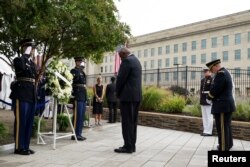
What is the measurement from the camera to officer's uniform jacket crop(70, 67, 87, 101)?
427 inches

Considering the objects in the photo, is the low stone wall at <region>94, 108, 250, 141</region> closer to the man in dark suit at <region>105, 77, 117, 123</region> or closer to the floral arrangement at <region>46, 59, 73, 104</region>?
the man in dark suit at <region>105, 77, 117, 123</region>

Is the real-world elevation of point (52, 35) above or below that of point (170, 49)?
below

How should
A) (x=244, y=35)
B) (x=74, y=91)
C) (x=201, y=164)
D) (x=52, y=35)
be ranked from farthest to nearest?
1. (x=244, y=35)
2. (x=52, y=35)
3. (x=74, y=91)
4. (x=201, y=164)

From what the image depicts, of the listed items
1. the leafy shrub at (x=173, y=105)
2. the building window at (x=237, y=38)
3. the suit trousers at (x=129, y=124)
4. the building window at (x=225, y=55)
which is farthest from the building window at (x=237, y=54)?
the suit trousers at (x=129, y=124)

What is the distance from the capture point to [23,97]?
844 centimetres

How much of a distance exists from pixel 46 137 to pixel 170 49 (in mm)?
73423

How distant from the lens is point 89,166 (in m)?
7.20

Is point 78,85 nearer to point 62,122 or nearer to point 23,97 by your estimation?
point 62,122

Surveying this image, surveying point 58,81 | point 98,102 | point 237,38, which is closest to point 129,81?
point 58,81

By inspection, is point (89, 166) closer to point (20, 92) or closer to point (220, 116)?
point (20, 92)

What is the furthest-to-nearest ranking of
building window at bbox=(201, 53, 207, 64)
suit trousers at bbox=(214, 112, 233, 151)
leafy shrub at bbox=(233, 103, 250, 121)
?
building window at bbox=(201, 53, 207, 64) < leafy shrub at bbox=(233, 103, 250, 121) < suit trousers at bbox=(214, 112, 233, 151)

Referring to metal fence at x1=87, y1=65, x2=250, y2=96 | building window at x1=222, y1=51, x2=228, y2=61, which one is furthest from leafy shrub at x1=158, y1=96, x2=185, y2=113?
building window at x1=222, y1=51, x2=228, y2=61

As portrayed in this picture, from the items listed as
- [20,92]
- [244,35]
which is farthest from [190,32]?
[20,92]

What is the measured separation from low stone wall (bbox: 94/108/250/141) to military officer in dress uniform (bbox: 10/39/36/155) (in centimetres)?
673
